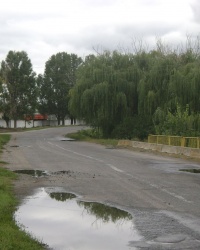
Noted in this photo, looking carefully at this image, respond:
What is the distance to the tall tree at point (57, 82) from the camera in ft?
337

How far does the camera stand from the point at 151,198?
1075 cm

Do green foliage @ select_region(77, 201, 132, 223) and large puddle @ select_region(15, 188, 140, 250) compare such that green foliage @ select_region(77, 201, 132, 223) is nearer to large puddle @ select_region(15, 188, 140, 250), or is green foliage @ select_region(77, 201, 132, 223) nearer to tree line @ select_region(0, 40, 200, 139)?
large puddle @ select_region(15, 188, 140, 250)

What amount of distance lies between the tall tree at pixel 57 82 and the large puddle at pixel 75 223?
304 feet

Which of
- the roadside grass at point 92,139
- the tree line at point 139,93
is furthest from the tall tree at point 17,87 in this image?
the tree line at point 139,93

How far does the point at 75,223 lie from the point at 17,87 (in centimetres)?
8238

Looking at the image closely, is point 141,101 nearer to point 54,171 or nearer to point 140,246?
point 54,171

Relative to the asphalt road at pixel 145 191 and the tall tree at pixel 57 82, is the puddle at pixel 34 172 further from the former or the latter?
the tall tree at pixel 57 82

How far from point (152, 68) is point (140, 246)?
112 feet

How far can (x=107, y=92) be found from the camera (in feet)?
141

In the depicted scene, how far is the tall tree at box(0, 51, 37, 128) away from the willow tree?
4443 cm

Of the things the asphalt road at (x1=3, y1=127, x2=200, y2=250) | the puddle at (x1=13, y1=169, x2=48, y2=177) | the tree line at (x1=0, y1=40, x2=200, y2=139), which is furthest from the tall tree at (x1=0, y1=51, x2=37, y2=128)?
the puddle at (x1=13, y1=169, x2=48, y2=177)

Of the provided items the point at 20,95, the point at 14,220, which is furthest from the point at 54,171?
the point at 20,95

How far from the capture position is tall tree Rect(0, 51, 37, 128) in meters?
88.1

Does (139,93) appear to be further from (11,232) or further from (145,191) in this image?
(11,232)
